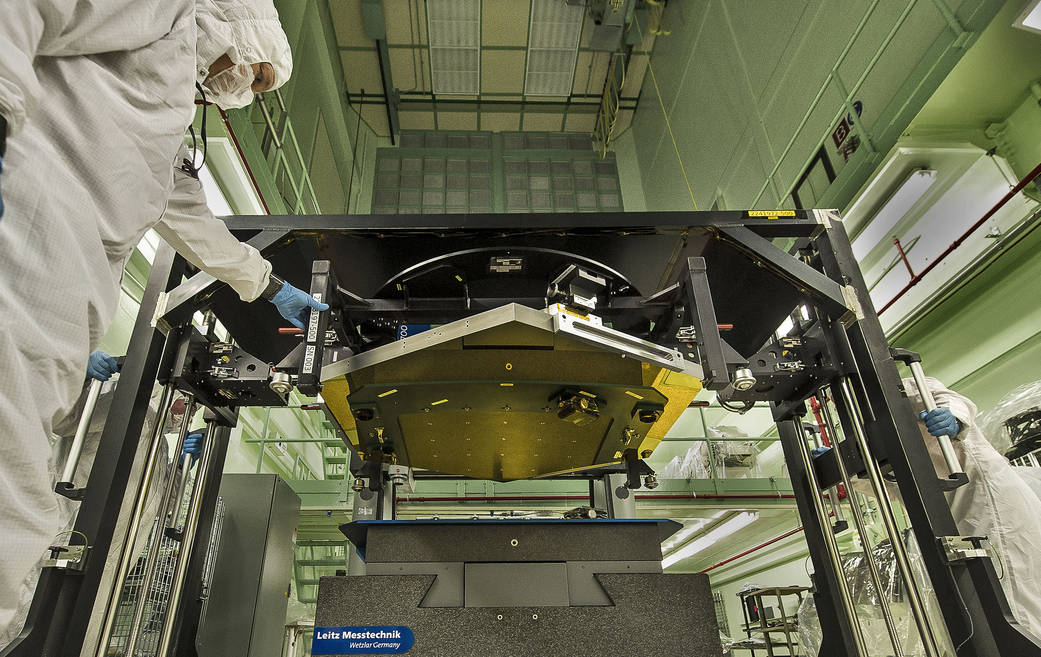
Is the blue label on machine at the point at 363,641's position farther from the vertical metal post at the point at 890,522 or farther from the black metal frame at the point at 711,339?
the vertical metal post at the point at 890,522

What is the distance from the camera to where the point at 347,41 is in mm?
10031

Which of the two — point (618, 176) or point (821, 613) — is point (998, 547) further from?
point (618, 176)

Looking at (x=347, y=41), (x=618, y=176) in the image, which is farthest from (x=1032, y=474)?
(x=347, y=41)

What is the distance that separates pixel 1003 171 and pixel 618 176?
7130 mm

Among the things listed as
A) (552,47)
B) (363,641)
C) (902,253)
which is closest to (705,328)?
(363,641)

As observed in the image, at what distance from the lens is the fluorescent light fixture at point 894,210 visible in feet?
16.3

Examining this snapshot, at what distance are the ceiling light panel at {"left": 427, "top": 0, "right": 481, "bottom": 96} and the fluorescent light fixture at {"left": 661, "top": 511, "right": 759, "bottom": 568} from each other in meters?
8.24

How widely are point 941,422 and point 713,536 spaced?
322 inches

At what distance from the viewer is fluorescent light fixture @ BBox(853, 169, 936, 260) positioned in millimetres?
4965

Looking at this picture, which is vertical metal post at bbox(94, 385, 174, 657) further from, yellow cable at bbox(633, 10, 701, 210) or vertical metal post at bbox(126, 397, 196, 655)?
yellow cable at bbox(633, 10, 701, 210)

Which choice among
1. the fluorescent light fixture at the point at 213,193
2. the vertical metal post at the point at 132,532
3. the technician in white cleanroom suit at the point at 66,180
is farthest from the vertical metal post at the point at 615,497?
the fluorescent light fixture at the point at 213,193

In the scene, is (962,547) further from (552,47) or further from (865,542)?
(552,47)

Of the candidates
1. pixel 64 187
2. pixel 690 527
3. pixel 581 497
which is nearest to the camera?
pixel 64 187

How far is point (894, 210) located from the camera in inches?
210
